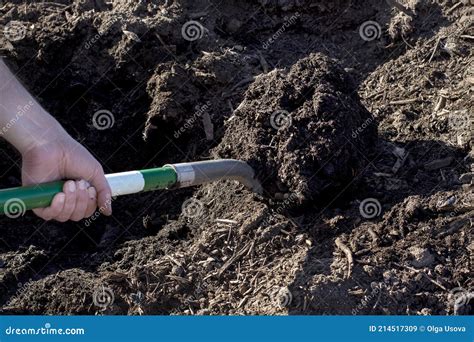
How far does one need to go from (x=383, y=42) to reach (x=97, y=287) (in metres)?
2.57

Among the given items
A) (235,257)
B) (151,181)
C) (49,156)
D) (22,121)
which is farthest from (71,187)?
(235,257)

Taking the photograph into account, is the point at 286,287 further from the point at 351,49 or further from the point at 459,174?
the point at 351,49

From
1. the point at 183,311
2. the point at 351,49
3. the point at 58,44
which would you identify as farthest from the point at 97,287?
the point at 351,49

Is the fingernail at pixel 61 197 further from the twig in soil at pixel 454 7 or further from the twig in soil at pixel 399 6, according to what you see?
the twig in soil at pixel 454 7

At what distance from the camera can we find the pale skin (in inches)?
114

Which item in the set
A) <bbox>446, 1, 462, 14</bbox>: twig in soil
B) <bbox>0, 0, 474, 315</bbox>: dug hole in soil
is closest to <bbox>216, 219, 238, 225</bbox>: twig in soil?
<bbox>0, 0, 474, 315</bbox>: dug hole in soil

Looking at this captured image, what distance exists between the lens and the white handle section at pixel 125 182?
319 cm

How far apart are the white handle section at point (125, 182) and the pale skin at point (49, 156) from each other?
0.16 metres

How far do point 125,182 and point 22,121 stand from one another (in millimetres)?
583

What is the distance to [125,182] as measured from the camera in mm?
3260

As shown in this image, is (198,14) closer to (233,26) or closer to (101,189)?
(233,26)

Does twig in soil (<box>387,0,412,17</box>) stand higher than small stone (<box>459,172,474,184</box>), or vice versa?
twig in soil (<box>387,0,412,17</box>)

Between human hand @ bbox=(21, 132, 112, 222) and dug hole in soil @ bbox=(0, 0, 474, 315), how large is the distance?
0.66m

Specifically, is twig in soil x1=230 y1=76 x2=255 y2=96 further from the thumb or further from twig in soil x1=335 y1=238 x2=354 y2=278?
the thumb
